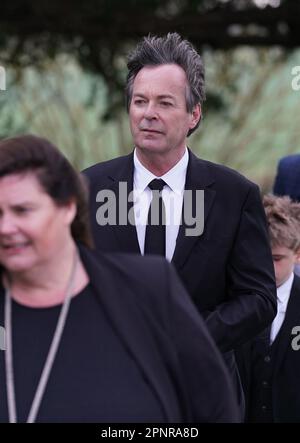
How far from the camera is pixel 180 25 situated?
10.0 meters

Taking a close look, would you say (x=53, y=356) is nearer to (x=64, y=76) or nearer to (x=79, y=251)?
(x=79, y=251)

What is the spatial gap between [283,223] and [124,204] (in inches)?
44.9

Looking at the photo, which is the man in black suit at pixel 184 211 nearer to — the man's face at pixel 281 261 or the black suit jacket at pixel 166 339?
the man's face at pixel 281 261

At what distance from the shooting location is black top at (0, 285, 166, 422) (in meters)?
2.52

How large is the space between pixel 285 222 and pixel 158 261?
6.99 feet

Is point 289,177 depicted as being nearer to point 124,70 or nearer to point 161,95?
point 161,95

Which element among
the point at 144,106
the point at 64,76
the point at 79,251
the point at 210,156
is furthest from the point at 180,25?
the point at 79,251

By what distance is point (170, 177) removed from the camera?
3850 mm

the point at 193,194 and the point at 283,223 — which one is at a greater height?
the point at 193,194

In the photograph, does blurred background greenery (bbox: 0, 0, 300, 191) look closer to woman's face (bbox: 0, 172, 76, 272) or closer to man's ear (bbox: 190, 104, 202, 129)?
man's ear (bbox: 190, 104, 202, 129)

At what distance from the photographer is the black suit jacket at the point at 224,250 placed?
12.3ft

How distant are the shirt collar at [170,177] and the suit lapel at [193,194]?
0.02 m

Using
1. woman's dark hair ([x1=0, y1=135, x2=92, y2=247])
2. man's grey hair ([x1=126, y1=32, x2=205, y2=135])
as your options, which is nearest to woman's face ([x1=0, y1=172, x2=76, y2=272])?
woman's dark hair ([x1=0, y1=135, x2=92, y2=247])

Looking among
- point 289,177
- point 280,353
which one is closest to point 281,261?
point 280,353
